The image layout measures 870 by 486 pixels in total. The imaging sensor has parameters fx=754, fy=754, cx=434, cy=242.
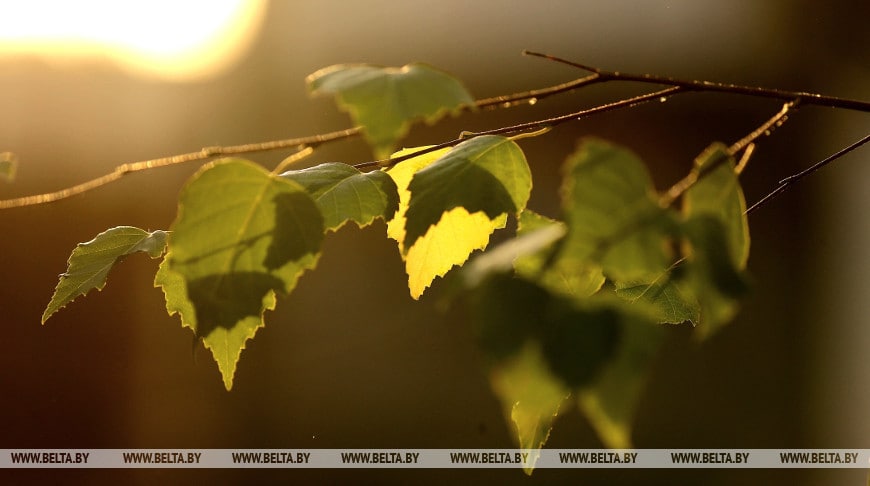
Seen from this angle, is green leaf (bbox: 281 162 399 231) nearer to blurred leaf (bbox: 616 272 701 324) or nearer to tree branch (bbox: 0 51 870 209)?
tree branch (bbox: 0 51 870 209)

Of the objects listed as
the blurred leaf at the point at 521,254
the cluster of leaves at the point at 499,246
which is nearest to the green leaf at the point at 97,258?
the cluster of leaves at the point at 499,246

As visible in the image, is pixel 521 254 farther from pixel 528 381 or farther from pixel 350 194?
pixel 350 194

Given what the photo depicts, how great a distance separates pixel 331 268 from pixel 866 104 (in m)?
2.71

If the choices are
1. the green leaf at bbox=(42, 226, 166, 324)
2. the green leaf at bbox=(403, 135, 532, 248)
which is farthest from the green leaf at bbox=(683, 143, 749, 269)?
the green leaf at bbox=(42, 226, 166, 324)

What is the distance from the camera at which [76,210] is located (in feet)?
8.89

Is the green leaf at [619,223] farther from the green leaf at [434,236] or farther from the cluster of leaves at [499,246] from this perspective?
the green leaf at [434,236]

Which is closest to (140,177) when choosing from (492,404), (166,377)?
(166,377)

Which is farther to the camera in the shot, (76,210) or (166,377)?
(166,377)

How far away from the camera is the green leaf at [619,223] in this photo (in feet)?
0.70

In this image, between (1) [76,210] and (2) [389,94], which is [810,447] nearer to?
(1) [76,210]

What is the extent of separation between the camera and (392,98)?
0.97ft

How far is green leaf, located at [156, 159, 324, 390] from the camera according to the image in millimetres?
304

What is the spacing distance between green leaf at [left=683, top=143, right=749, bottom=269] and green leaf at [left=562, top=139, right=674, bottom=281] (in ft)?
0.08

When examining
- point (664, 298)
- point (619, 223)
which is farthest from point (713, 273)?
point (664, 298)
